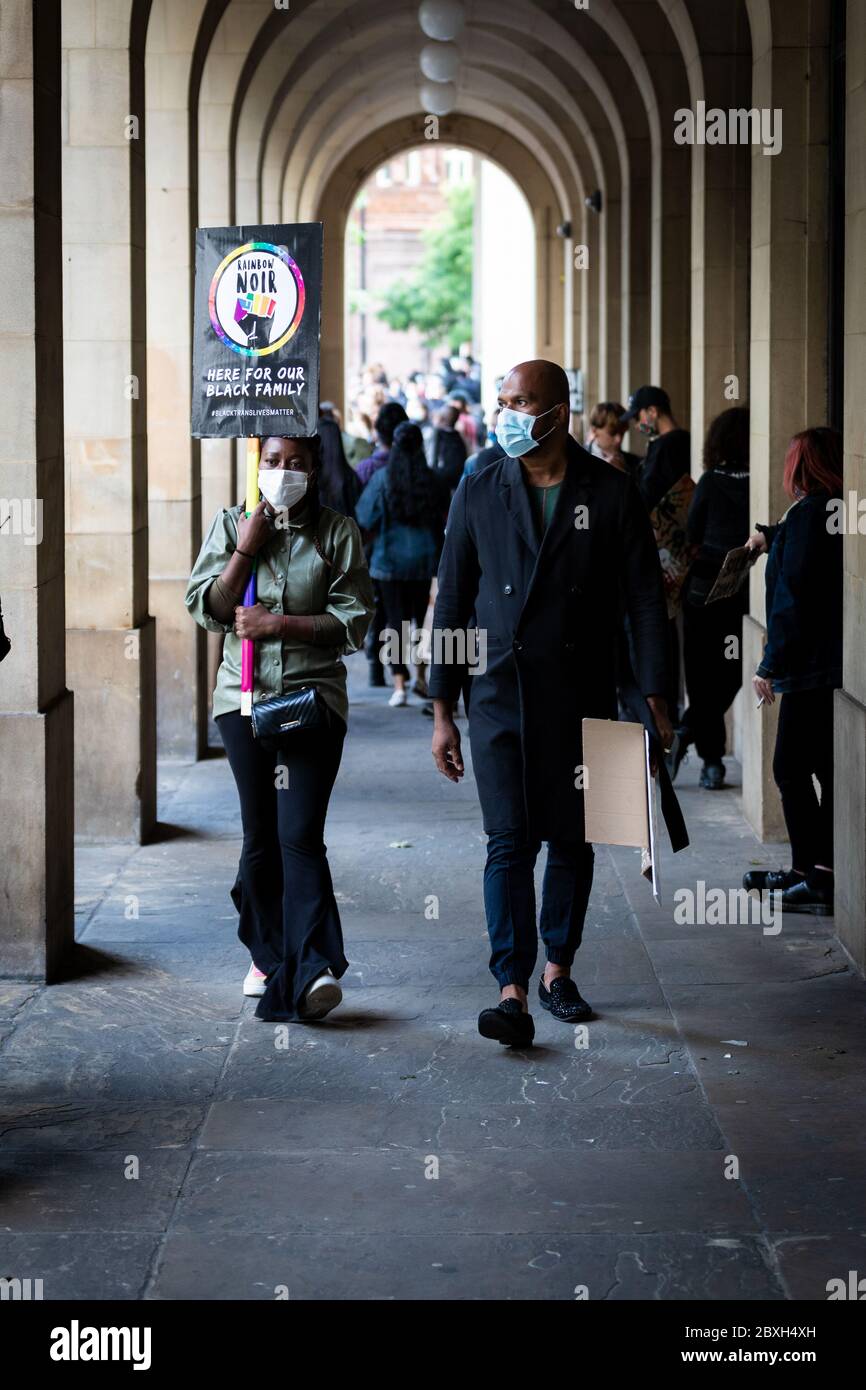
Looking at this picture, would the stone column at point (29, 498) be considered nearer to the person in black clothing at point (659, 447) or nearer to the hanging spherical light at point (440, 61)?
the person in black clothing at point (659, 447)

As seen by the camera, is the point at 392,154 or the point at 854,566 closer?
the point at 854,566

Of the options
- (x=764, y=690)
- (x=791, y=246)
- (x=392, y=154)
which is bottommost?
(x=764, y=690)

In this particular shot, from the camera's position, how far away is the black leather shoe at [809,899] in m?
7.70

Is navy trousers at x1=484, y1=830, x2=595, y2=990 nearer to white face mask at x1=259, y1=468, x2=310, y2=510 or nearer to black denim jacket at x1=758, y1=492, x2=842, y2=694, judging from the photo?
white face mask at x1=259, y1=468, x2=310, y2=510

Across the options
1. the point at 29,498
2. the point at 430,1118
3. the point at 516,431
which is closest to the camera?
the point at 430,1118

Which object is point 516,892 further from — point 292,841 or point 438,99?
point 438,99

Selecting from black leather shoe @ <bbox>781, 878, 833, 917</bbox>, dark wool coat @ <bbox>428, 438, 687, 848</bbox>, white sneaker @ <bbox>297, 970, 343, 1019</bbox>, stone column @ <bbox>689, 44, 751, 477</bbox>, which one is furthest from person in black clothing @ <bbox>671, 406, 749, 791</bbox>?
white sneaker @ <bbox>297, 970, 343, 1019</bbox>

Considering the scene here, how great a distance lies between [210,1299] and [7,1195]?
0.83m

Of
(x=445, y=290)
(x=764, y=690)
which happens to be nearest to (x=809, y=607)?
(x=764, y=690)

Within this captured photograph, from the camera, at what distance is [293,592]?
6.26 meters

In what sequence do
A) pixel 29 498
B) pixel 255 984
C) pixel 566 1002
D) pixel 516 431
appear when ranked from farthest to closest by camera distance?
pixel 29 498, pixel 255 984, pixel 566 1002, pixel 516 431

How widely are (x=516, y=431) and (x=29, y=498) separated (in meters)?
1.88

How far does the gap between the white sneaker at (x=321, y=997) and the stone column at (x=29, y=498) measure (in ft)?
3.71
